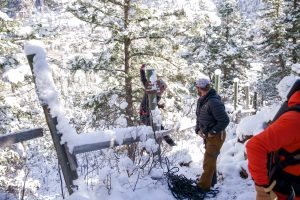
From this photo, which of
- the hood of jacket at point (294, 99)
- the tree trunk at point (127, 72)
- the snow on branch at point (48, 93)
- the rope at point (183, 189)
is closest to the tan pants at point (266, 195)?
the hood of jacket at point (294, 99)

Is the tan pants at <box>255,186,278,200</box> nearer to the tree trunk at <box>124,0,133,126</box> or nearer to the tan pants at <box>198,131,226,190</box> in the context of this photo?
the tan pants at <box>198,131,226,190</box>

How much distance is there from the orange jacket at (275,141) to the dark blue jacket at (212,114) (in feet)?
10.1

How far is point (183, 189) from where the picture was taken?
570 cm

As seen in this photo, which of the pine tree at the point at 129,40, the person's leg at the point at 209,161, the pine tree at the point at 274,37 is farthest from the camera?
the pine tree at the point at 274,37

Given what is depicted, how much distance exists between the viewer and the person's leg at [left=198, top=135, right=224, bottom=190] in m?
6.21

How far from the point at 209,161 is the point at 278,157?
3380 millimetres

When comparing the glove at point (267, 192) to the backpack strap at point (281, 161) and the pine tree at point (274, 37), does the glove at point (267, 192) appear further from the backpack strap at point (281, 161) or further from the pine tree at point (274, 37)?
the pine tree at point (274, 37)

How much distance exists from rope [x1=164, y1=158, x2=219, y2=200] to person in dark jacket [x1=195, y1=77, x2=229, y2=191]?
151 mm

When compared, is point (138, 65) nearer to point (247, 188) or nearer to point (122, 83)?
point (122, 83)

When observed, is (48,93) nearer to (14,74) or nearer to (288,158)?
(288,158)

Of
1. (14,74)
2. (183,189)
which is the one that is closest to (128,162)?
(183,189)

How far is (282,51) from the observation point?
2477 centimetres

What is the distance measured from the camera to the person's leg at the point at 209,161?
6.21 meters

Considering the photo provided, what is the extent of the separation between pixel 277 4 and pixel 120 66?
1661 centimetres
